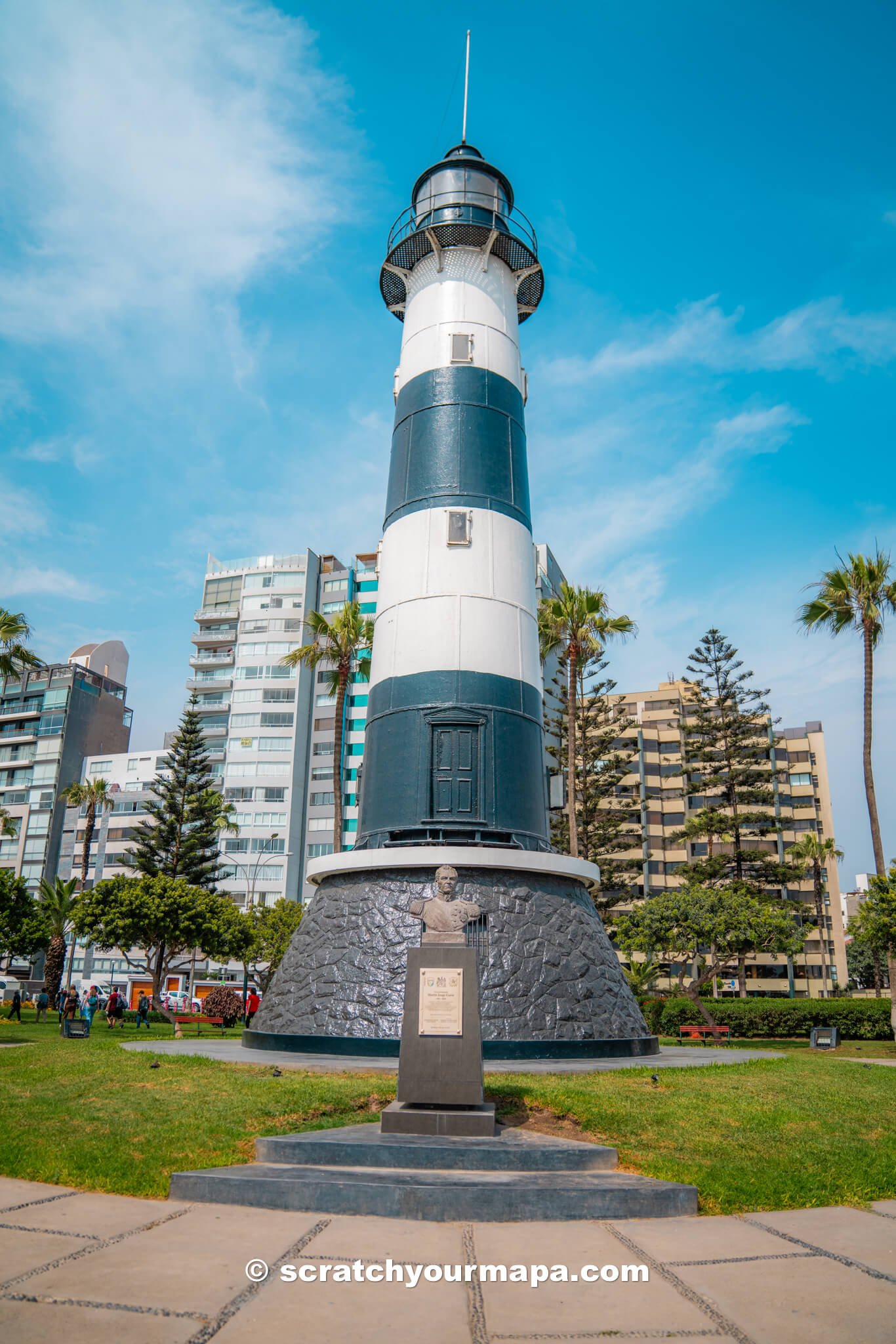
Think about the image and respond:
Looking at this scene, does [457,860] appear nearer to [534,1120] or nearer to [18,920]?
[534,1120]

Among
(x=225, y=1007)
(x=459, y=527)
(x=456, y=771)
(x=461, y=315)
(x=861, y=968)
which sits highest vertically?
(x=461, y=315)

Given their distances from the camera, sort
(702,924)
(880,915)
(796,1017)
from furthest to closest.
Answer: (796,1017)
(702,924)
(880,915)

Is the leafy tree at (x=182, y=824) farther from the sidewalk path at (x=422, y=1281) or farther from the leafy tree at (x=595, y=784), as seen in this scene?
the sidewalk path at (x=422, y=1281)

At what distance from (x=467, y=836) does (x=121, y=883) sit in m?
27.8

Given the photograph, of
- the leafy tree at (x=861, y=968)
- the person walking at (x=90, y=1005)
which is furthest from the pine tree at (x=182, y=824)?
the leafy tree at (x=861, y=968)

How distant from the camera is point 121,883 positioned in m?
38.1

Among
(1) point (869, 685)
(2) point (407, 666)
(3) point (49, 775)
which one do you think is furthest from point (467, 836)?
(3) point (49, 775)

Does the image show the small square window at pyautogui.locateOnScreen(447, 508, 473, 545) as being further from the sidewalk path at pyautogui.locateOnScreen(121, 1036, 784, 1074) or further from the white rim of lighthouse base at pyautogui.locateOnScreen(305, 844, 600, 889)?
the sidewalk path at pyautogui.locateOnScreen(121, 1036, 784, 1074)

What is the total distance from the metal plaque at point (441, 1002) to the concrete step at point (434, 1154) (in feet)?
3.55

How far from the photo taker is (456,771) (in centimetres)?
1523

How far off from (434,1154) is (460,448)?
13149 mm

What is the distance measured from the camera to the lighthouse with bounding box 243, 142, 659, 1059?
1350 cm

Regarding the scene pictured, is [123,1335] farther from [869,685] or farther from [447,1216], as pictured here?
[869,685]

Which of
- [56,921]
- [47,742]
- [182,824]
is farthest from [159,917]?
[47,742]
